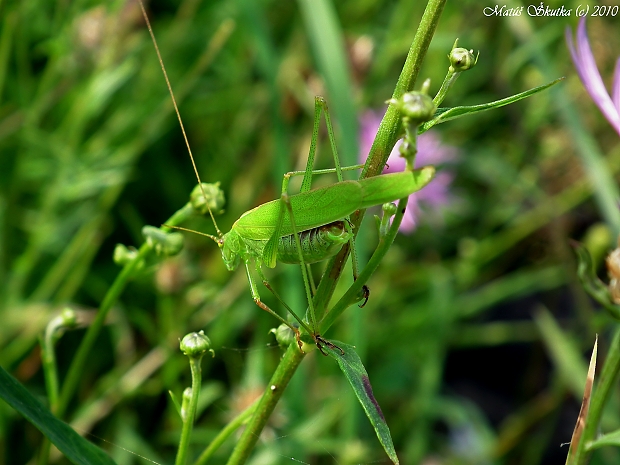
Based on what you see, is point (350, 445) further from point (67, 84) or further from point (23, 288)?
point (67, 84)

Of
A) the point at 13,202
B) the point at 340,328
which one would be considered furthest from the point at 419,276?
the point at 13,202

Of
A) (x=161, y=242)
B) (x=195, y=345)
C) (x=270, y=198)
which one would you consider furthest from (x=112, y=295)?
(x=270, y=198)

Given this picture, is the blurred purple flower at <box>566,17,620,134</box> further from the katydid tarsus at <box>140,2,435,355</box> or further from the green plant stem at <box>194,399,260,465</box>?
the green plant stem at <box>194,399,260,465</box>

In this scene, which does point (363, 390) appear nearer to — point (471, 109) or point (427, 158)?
point (471, 109)

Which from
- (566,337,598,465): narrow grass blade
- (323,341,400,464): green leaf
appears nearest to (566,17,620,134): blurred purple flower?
(566,337,598,465): narrow grass blade

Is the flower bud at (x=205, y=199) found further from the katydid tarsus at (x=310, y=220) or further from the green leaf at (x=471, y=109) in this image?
the green leaf at (x=471, y=109)

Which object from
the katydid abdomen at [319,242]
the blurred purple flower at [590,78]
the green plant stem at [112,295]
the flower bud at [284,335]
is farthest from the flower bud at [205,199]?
the blurred purple flower at [590,78]
